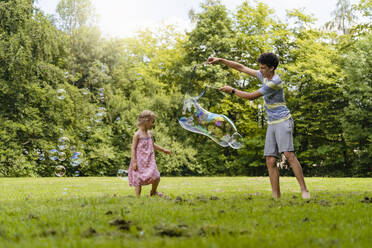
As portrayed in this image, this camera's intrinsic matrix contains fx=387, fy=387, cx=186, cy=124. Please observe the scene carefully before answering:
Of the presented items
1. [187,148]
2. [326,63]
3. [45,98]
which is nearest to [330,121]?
[326,63]

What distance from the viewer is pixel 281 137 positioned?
18.2ft

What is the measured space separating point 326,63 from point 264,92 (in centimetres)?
1769

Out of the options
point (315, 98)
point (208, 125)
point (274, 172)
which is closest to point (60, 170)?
point (208, 125)

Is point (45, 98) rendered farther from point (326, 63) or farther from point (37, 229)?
point (37, 229)

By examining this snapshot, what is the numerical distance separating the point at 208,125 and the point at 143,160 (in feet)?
4.09

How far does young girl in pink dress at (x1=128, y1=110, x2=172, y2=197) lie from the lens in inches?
249

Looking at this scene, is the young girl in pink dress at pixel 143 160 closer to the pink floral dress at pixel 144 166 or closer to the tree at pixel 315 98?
the pink floral dress at pixel 144 166

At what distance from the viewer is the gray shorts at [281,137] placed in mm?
5512

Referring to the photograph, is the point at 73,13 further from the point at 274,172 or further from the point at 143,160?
the point at 274,172

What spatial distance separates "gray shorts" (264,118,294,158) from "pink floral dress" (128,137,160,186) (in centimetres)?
190

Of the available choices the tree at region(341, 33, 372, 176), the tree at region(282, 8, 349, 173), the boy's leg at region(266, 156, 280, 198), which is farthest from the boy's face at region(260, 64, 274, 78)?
the tree at region(282, 8, 349, 173)

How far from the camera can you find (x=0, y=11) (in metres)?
18.2

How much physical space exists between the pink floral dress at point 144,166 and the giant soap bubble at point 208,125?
718 mm

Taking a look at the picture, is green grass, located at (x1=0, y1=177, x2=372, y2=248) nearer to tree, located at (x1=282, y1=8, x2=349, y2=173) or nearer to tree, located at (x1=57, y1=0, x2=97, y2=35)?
tree, located at (x1=282, y1=8, x2=349, y2=173)
